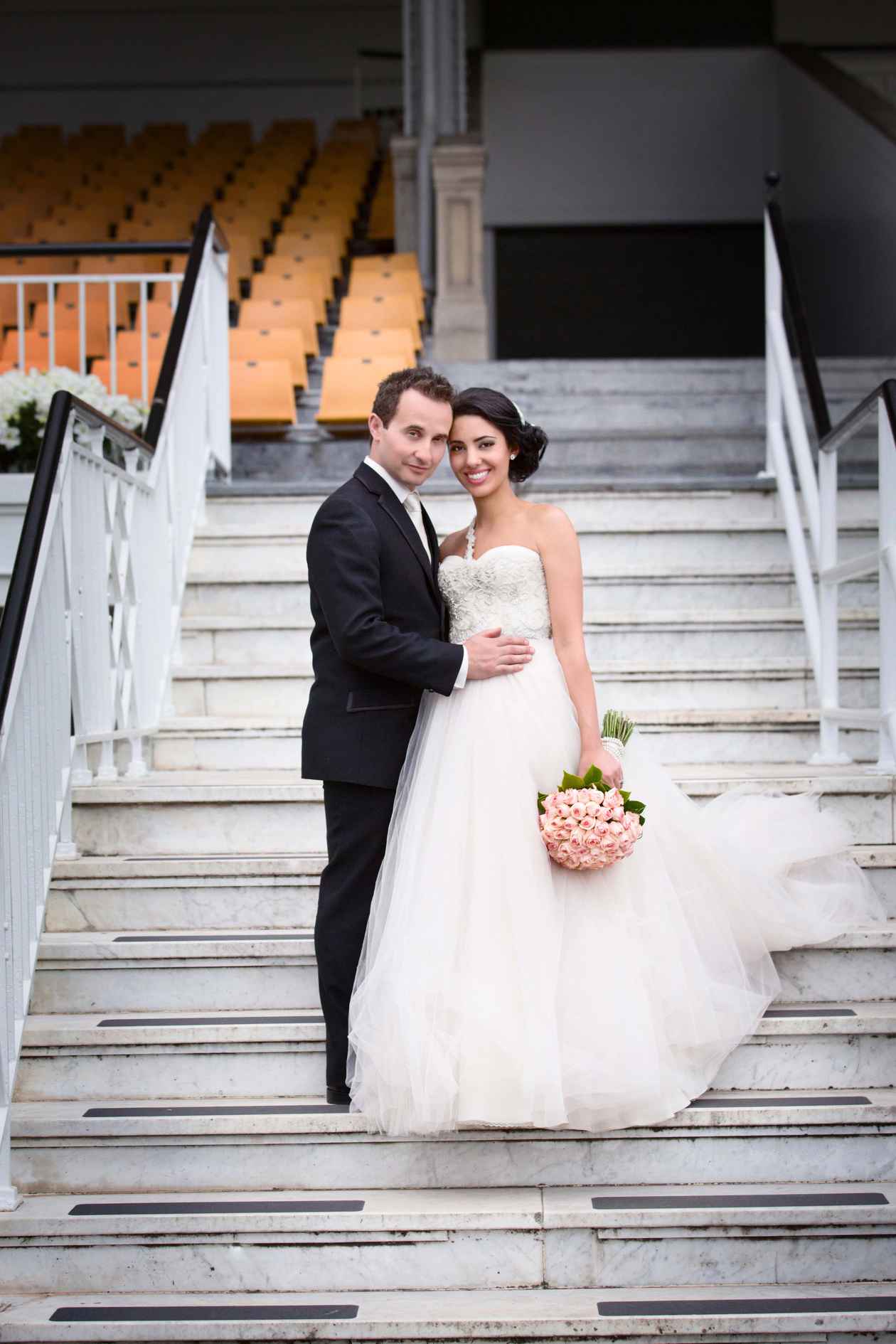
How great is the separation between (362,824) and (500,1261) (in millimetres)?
829

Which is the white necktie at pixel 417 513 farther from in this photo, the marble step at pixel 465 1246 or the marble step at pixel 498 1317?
the marble step at pixel 498 1317

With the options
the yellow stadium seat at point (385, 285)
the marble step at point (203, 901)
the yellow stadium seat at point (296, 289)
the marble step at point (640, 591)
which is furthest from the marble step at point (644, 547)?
the yellow stadium seat at point (296, 289)

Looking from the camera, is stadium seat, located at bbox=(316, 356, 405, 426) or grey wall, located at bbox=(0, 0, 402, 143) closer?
stadium seat, located at bbox=(316, 356, 405, 426)

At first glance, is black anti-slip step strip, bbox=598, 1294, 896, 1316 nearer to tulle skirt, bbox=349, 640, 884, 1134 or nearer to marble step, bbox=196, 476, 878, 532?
tulle skirt, bbox=349, 640, 884, 1134

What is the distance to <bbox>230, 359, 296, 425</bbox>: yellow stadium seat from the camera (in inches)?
255

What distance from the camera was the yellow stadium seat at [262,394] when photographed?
648 centimetres

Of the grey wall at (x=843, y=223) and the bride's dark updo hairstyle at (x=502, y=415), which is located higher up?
the grey wall at (x=843, y=223)

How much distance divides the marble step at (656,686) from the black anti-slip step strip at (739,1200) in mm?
1814

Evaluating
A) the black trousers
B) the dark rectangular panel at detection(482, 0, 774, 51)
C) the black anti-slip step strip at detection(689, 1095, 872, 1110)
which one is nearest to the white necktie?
the black trousers

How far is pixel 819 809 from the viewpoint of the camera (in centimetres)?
342

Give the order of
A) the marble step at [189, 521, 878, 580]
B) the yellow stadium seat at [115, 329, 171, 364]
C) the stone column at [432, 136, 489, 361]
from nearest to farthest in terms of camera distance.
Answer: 1. the marble step at [189, 521, 878, 580]
2. the yellow stadium seat at [115, 329, 171, 364]
3. the stone column at [432, 136, 489, 361]

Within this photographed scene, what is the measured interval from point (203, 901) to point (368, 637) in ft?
3.42

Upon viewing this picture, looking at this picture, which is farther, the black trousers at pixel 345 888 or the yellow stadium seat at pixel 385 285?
the yellow stadium seat at pixel 385 285

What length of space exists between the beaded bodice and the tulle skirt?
7 centimetres
